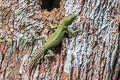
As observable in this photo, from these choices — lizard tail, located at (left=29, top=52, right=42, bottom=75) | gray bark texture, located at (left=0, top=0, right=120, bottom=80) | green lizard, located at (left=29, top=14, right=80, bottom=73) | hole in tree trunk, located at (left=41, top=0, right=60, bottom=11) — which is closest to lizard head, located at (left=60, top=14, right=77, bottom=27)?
green lizard, located at (left=29, top=14, right=80, bottom=73)

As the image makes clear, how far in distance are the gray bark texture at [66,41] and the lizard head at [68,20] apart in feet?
0.37

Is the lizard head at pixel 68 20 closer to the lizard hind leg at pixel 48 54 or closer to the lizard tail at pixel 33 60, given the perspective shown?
the lizard hind leg at pixel 48 54

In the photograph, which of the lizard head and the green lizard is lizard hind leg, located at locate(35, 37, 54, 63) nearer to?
the green lizard

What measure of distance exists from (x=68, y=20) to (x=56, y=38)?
0.44m

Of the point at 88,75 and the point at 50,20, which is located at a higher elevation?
the point at 50,20

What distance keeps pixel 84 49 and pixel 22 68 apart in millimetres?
1240

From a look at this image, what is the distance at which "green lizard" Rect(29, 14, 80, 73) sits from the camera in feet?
17.6

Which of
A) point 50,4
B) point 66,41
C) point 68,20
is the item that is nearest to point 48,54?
point 66,41

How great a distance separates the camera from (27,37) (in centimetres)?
558

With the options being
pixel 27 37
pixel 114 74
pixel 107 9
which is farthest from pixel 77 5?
pixel 114 74

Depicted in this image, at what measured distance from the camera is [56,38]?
5504mm

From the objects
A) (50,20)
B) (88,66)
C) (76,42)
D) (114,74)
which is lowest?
(114,74)

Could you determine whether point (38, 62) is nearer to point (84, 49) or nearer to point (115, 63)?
point (84, 49)

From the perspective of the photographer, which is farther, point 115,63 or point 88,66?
point 115,63
